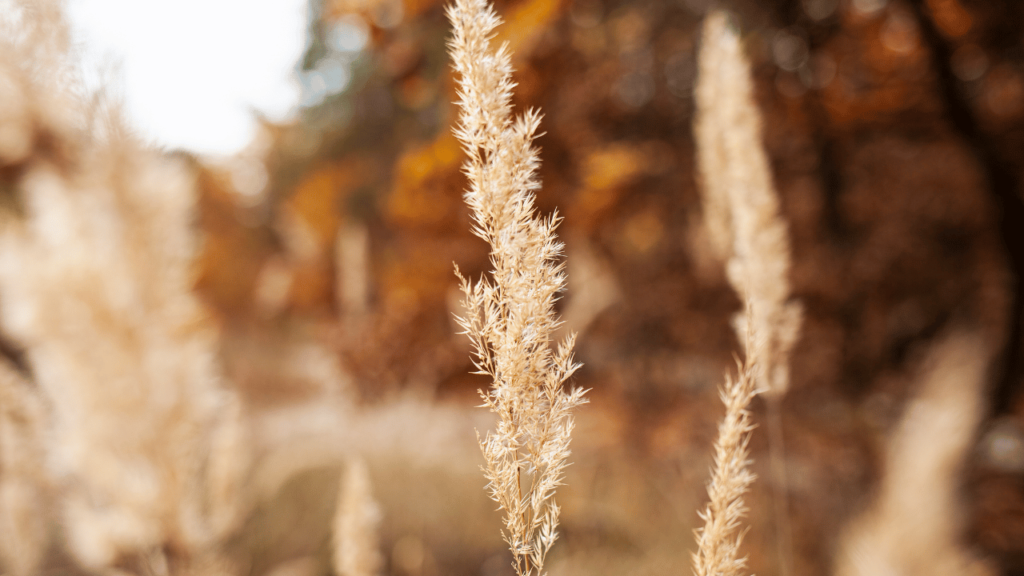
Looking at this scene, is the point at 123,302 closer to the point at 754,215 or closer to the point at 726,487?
the point at 726,487

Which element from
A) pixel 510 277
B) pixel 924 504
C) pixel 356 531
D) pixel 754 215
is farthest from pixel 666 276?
pixel 510 277

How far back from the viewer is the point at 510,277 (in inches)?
21.0

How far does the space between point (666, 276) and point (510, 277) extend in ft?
15.1

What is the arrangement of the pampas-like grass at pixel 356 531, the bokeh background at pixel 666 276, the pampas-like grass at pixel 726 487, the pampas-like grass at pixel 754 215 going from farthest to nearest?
the bokeh background at pixel 666 276 < the pampas-like grass at pixel 754 215 < the pampas-like grass at pixel 356 531 < the pampas-like grass at pixel 726 487

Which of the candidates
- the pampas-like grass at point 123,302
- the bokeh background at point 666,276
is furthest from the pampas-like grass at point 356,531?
the bokeh background at point 666,276

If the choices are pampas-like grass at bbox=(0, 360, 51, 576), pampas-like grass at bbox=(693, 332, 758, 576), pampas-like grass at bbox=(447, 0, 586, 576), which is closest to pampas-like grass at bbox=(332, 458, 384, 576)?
pampas-like grass at bbox=(447, 0, 586, 576)

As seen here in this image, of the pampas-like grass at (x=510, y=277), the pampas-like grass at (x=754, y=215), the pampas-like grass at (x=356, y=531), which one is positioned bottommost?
the pampas-like grass at (x=356, y=531)

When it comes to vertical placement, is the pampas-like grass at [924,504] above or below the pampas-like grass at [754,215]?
below

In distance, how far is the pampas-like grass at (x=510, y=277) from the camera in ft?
1.72

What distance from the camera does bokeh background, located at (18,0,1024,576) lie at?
8.99ft

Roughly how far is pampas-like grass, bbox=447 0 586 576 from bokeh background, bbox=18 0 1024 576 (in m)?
2.06

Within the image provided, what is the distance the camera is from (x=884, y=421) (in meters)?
3.63

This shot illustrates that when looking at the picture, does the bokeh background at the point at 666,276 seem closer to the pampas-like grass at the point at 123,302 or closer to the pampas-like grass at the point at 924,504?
the pampas-like grass at the point at 924,504

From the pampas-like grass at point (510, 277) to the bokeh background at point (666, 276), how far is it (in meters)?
2.06
